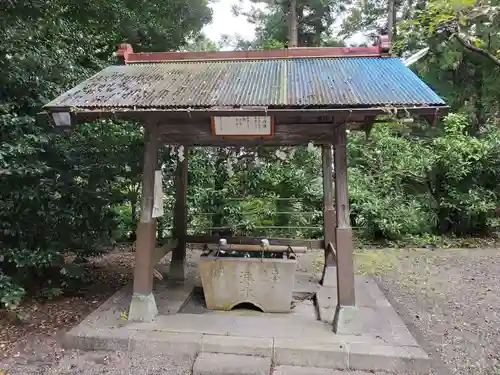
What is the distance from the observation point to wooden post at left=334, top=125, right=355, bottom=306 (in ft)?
13.0

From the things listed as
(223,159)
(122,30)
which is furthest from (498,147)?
(122,30)

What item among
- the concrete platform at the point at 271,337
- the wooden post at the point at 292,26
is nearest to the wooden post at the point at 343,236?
the concrete platform at the point at 271,337

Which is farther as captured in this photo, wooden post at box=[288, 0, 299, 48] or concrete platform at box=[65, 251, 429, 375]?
wooden post at box=[288, 0, 299, 48]

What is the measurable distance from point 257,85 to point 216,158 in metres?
4.97

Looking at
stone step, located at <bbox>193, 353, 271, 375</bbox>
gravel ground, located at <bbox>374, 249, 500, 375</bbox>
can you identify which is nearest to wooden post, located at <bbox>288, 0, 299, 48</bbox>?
gravel ground, located at <bbox>374, 249, 500, 375</bbox>

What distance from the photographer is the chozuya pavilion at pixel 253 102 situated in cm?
361

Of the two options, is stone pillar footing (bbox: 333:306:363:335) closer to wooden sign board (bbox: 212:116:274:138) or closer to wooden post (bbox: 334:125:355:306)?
wooden post (bbox: 334:125:355:306)

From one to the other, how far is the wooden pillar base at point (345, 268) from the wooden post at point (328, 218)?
60.8 inches

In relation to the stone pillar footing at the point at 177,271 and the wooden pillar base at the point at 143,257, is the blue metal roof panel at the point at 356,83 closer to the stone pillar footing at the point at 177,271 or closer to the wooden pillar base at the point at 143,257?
the wooden pillar base at the point at 143,257

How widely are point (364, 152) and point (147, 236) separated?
737 cm

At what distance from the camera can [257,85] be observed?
4.10 m

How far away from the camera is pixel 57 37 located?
5219mm

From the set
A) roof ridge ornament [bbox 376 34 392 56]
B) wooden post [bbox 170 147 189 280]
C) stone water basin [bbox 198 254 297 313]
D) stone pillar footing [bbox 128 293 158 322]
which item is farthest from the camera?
wooden post [bbox 170 147 189 280]

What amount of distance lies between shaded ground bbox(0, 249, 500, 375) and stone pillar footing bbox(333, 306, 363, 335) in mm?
732
